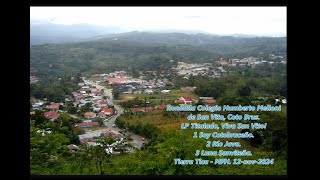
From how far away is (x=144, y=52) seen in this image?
6.28 metres

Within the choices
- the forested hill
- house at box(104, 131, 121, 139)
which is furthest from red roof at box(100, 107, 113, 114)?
the forested hill

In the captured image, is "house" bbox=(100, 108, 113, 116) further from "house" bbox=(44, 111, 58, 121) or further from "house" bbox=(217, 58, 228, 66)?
"house" bbox=(217, 58, 228, 66)

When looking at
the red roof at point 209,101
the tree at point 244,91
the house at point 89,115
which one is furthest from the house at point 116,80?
the tree at point 244,91

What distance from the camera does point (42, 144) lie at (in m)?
5.45

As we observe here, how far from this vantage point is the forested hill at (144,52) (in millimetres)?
5930

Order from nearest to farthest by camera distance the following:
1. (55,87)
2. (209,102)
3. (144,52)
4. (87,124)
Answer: (209,102) < (87,124) < (55,87) < (144,52)

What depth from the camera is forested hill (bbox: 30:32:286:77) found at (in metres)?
5.93

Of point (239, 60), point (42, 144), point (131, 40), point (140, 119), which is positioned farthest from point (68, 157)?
point (239, 60)

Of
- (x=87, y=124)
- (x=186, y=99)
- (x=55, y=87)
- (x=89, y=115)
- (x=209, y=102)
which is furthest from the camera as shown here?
(x=55, y=87)

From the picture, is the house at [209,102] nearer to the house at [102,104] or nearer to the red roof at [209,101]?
the red roof at [209,101]

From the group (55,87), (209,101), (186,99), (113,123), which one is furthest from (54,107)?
(209,101)

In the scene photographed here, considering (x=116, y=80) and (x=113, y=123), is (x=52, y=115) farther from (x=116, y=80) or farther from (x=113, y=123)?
(x=116, y=80)

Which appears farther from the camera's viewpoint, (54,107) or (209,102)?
(54,107)
